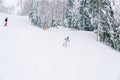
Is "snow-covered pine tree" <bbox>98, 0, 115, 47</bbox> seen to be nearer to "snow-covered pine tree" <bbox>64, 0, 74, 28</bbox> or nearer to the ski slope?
the ski slope

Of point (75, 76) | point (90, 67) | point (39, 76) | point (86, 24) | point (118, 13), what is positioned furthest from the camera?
point (86, 24)

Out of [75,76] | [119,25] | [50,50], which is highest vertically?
[119,25]

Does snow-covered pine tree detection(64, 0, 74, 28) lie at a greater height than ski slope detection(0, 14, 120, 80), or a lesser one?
greater

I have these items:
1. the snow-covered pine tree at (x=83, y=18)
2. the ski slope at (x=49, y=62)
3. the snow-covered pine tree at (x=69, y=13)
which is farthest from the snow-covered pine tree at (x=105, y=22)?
the snow-covered pine tree at (x=69, y=13)

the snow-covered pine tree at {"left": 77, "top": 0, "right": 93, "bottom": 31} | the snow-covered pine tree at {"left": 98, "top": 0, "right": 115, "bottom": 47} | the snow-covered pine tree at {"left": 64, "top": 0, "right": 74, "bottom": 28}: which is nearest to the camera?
the snow-covered pine tree at {"left": 98, "top": 0, "right": 115, "bottom": 47}

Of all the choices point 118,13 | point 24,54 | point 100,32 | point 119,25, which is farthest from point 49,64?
point 118,13

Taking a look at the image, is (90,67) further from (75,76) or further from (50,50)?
(50,50)

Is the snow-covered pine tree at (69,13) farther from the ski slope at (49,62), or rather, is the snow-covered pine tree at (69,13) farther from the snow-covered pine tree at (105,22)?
the ski slope at (49,62)

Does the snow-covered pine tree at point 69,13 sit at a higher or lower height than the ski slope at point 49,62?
higher

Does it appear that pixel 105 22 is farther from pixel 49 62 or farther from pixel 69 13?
pixel 69 13

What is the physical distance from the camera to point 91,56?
26.2m

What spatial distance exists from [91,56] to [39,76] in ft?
34.4

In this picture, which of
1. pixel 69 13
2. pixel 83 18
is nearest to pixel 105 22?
pixel 83 18

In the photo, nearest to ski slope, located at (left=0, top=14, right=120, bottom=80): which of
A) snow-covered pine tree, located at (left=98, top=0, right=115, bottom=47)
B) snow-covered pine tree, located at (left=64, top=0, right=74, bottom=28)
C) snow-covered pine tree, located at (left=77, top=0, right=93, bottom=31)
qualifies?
snow-covered pine tree, located at (left=98, top=0, right=115, bottom=47)
